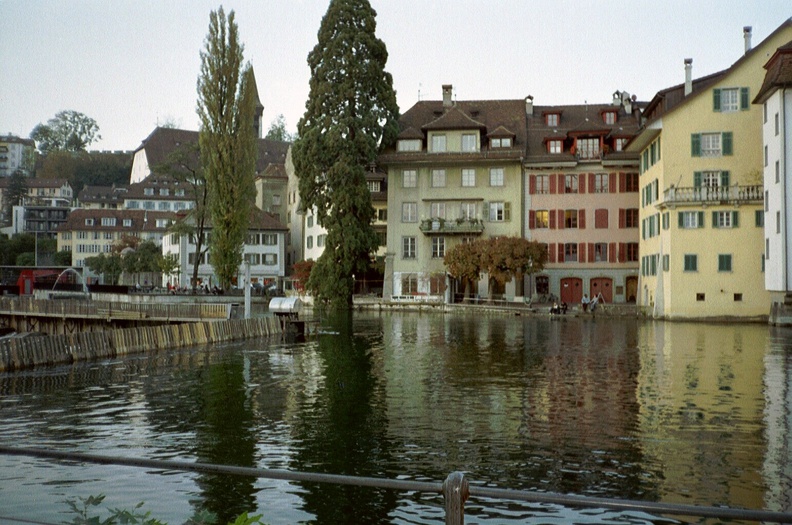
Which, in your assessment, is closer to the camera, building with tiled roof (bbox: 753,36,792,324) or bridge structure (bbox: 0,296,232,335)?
bridge structure (bbox: 0,296,232,335)

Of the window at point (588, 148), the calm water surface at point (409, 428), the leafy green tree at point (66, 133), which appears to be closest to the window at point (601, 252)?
the window at point (588, 148)

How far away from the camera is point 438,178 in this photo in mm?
72938

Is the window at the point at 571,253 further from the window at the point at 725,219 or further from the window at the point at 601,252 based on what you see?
the window at the point at 725,219

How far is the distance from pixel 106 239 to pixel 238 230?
263 feet

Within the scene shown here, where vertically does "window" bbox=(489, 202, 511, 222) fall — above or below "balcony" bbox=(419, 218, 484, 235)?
above

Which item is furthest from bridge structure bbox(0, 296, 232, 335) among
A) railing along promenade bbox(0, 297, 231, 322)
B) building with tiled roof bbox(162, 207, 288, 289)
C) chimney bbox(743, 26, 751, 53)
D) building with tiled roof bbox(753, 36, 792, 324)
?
building with tiled roof bbox(162, 207, 288, 289)

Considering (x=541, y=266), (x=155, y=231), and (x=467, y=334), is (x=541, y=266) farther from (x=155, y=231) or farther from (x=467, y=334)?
(x=155, y=231)

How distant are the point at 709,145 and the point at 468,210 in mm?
22584

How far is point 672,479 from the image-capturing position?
525 inches

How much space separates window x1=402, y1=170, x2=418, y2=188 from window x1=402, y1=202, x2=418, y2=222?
1515mm

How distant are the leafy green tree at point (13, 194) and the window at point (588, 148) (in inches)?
4749

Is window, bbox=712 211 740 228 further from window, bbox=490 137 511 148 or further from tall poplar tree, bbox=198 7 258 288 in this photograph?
tall poplar tree, bbox=198 7 258 288

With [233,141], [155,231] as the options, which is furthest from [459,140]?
[155,231]

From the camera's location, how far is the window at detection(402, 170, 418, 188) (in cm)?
7325
